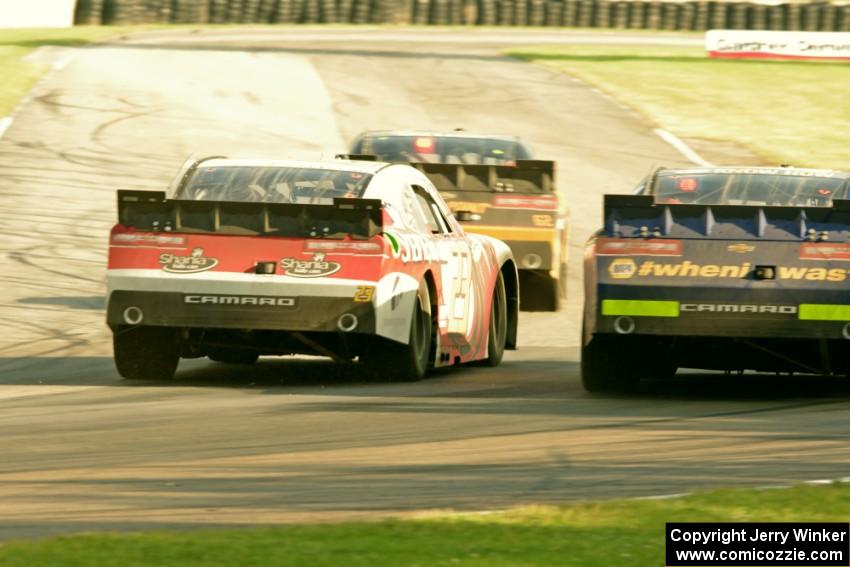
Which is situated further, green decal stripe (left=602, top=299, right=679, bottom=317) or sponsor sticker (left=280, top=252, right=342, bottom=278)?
sponsor sticker (left=280, top=252, right=342, bottom=278)

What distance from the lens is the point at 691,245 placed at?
11445 mm

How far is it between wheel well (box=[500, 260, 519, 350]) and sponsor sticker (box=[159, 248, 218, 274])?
362 cm

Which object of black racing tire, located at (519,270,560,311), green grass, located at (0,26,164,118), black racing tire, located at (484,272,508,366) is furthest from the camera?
green grass, located at (0,26,164,118)

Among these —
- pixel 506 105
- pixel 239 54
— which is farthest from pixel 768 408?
pixel 239 54

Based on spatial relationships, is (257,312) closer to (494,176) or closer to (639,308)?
(639,308)

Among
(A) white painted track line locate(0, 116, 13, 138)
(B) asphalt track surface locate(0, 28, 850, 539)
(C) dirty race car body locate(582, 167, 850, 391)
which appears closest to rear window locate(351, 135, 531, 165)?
(B) asphalt track surface locate(0, 28, 850, 539)

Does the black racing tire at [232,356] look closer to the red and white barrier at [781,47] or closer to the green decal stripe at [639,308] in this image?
the green decal stripe at [639,308]

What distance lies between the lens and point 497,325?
14.3 metres

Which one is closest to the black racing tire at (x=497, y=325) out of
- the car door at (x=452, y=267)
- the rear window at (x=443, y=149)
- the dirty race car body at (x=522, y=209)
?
the car door at (x=452, y=267)

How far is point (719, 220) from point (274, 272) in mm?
2854

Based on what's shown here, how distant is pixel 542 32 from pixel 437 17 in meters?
4.96

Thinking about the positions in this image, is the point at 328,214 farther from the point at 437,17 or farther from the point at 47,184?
the point at 437,17

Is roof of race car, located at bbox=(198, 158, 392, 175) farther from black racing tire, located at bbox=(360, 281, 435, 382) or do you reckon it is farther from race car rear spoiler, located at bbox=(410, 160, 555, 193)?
race car rear spoiler, located at bbox=(410, 160, 555, 193)

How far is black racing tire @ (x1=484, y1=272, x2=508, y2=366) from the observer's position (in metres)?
14.1
